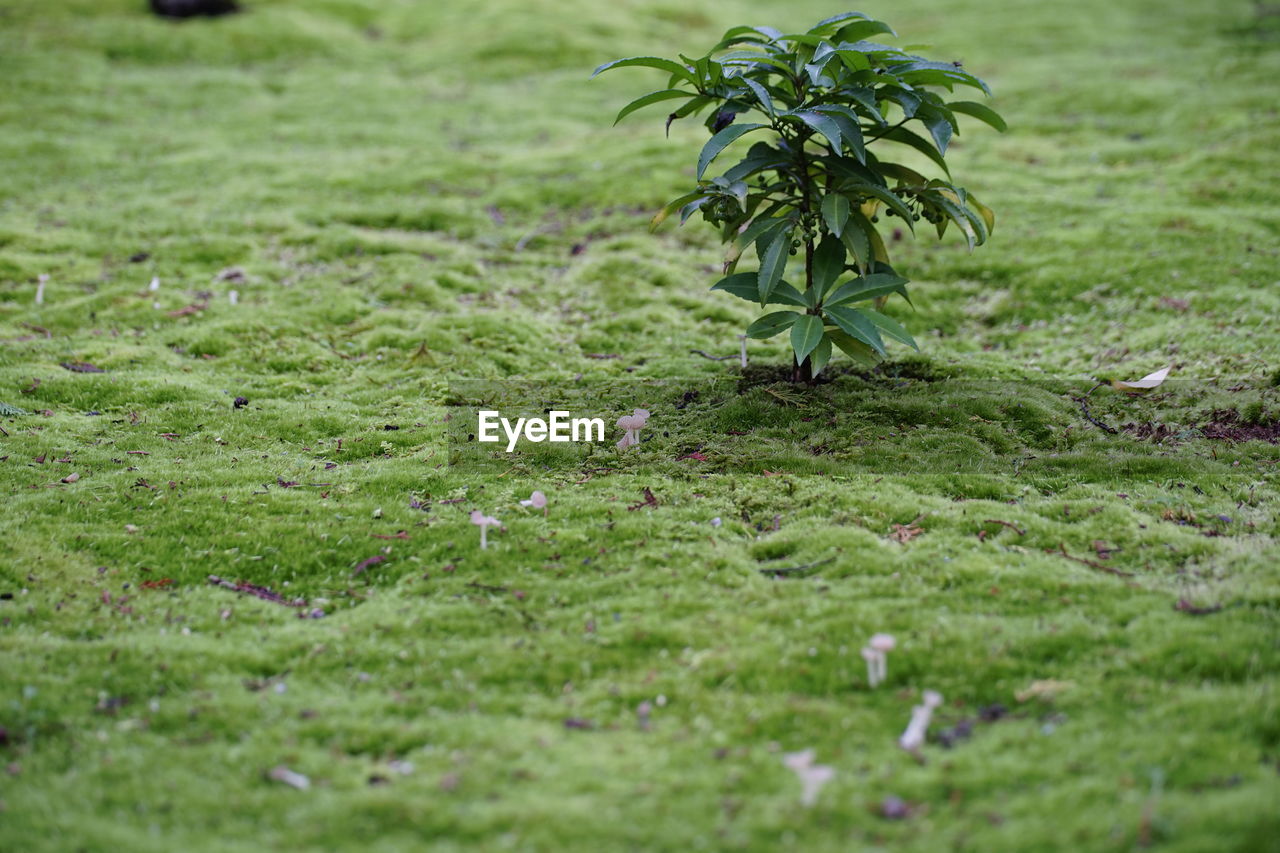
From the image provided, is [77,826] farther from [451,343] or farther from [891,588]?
[451,343]

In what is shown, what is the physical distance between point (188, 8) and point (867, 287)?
3503 cm

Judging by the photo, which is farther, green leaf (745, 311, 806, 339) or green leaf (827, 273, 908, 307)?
green leaf (745, 311, 806, 339)

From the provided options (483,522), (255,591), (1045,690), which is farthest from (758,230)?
(255,591)

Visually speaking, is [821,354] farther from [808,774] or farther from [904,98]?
[808,774]

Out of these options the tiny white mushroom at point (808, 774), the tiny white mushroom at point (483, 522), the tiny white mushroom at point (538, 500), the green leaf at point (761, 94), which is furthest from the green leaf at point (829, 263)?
the tiny white mushroom at point (808, 774)

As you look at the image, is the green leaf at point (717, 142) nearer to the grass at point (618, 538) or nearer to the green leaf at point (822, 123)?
the green leaf at point (822, 123)

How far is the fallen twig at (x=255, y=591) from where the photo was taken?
5.72 meters

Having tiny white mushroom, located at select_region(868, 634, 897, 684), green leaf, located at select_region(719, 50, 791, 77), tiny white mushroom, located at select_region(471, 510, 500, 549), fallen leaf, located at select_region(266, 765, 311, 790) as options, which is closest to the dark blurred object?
green leaf, located at select_region(719, 50, 791, 77)

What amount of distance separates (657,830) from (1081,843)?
1.74 meters

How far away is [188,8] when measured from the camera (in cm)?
3294

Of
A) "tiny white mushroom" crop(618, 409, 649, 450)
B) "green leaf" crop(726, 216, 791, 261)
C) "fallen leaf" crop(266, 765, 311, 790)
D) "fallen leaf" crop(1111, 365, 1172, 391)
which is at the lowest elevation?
"fallen leaf" crop(266, 765, 311, 790)

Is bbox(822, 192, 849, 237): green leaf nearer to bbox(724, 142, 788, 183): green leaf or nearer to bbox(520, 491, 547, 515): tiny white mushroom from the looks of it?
bbox(724, 142, 788, 183): green leaf

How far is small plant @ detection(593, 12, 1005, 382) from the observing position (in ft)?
22.7

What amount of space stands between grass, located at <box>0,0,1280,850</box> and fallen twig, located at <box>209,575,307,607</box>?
79 millimetres
